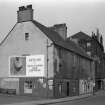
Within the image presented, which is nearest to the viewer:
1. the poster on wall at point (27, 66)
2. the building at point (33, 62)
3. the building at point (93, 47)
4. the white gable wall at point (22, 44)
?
the building at point (33, 62)

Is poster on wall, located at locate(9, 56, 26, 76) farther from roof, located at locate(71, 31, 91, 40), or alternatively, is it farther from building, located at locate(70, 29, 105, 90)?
roof, located at locate(71, 31, 91, 40)

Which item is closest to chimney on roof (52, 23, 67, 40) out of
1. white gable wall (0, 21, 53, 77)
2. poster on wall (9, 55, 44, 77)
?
white gable wall (0, 21, 53, 77)

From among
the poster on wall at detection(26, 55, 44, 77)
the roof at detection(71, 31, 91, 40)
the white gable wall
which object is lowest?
the poster on wall at detection(26, 55, 44, 77)

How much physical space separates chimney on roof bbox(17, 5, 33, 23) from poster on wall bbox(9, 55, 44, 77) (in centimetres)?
551

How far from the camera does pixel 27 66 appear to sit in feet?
120

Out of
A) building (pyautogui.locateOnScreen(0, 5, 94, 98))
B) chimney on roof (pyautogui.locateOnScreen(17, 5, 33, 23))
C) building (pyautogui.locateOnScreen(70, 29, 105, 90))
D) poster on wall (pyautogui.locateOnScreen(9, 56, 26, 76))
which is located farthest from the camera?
building (pyautogui.locateOnScreen(70, 29, 105, 90))

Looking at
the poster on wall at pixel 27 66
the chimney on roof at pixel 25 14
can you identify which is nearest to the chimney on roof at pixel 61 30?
the chimney on roof at pixel 25 14

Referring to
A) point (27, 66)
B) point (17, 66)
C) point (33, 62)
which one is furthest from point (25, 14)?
point (17, 66)

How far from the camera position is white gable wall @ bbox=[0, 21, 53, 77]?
35.8 meters

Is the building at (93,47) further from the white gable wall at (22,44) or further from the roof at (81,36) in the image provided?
the white gable wall at (22,44)

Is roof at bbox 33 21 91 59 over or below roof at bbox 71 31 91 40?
below

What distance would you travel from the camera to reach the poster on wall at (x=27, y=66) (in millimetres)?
35594

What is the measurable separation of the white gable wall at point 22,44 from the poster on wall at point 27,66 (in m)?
0.70

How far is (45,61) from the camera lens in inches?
1399
